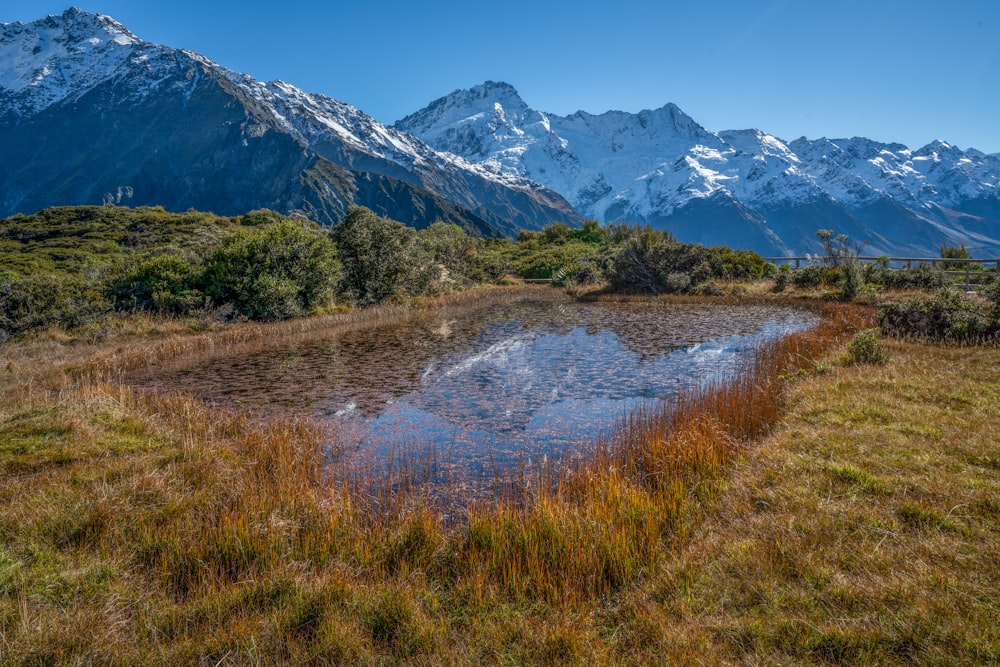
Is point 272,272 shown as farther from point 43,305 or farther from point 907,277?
point 907,277

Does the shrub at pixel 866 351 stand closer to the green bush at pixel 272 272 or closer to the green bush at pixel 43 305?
the green bush at pixel 272 272

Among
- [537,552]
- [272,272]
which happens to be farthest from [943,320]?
[272,272]

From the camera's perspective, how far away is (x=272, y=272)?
79.0 ft

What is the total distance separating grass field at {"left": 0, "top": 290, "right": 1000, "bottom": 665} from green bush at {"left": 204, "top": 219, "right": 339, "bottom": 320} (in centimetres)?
1533

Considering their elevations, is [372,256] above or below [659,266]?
above

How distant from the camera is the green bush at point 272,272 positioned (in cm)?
2320

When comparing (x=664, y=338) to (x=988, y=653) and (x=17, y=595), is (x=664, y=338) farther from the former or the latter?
(x=17, y=595)

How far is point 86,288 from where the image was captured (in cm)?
2156

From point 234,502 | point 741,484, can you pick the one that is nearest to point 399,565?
point 234,502

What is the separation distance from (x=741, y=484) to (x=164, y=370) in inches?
678

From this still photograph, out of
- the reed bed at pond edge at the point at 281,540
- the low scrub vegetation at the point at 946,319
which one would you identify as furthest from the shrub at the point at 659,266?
the reed bed at pond edge at the point at 281,540

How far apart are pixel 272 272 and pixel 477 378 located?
15.0 metres

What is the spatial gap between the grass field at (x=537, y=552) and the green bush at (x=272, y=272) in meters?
15.3

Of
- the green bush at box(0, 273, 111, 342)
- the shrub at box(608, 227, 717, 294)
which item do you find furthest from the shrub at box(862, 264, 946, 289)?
the green bush at box(0, 273, 111, 342)
